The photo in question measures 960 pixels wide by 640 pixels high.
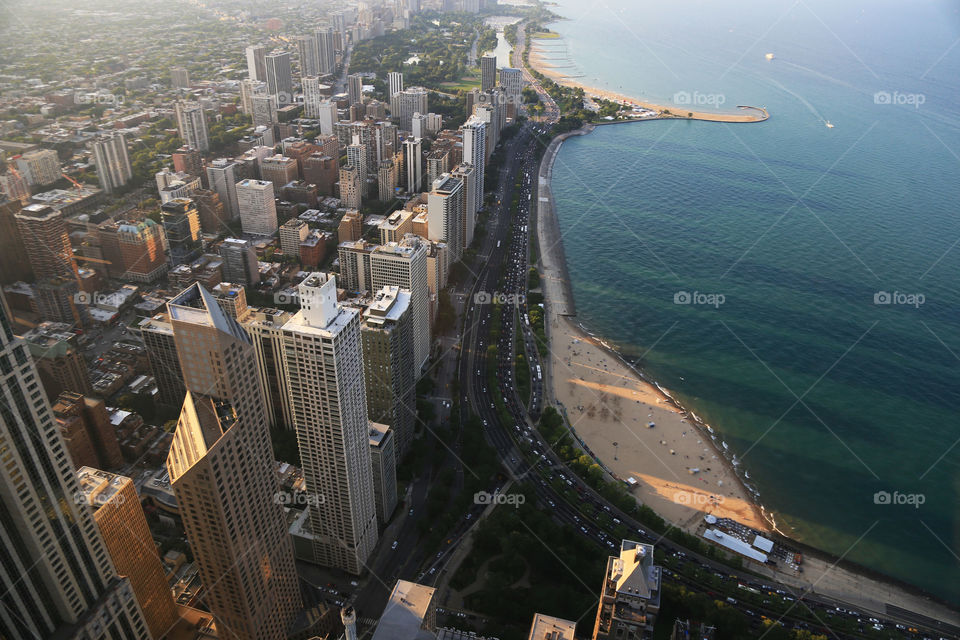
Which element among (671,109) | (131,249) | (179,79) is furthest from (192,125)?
(671,109)

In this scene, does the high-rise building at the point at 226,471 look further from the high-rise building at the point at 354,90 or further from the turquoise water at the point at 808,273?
the high-rise building at the point at 354,90

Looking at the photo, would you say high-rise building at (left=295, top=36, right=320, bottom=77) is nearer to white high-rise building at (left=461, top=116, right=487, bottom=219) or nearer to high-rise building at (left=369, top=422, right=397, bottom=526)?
white high-rise building at (left=461, top=116, right=487, bottom=219)

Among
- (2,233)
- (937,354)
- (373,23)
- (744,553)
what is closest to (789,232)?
(937,354)

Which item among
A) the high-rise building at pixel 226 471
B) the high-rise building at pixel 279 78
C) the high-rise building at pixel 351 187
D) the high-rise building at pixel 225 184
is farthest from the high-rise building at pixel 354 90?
the high-rise building at pixel 226 471

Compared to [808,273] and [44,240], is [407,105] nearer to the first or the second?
[808,273]

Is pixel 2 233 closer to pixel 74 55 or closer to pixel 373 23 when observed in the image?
→ pixel 74 55

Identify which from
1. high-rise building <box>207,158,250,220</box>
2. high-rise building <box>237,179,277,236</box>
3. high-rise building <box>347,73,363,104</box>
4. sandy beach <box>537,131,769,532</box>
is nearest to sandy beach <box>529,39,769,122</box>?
high-rise building <box>347,73,363,104</box>
